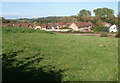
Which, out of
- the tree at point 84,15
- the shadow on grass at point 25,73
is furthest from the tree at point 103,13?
the shadow on grass at point 25,73

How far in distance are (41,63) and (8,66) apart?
1.27 metres

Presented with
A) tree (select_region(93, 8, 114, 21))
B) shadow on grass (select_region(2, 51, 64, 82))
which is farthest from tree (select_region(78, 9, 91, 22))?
shadow on grass (select_region(2, 51, 64, 82))

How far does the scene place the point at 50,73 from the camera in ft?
17.6

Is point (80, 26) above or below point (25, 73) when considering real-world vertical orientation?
above

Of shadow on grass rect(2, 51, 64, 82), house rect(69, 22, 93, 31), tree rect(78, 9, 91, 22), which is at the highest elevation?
tree rect(78, 9, 91, 22)

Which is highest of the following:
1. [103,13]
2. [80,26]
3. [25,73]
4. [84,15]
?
[103,13]

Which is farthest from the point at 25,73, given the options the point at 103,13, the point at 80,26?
the point at 103,13

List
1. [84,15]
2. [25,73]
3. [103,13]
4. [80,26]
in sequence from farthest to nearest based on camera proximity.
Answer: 1. [84,15]
2. [103,13]
3. [80,26]
4. [25,73]

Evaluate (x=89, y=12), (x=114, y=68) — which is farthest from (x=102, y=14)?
(x=114, y=68)

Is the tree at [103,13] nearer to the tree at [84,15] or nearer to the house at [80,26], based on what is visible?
the tree at [84,15]

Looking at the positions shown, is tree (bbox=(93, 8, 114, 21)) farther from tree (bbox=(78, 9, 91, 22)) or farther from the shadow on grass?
the shadow on grass

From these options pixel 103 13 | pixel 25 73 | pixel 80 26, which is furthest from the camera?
pixel 103 13

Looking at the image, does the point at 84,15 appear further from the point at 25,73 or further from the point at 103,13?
the point at 25,73

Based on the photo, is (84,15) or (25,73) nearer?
(25,73)
